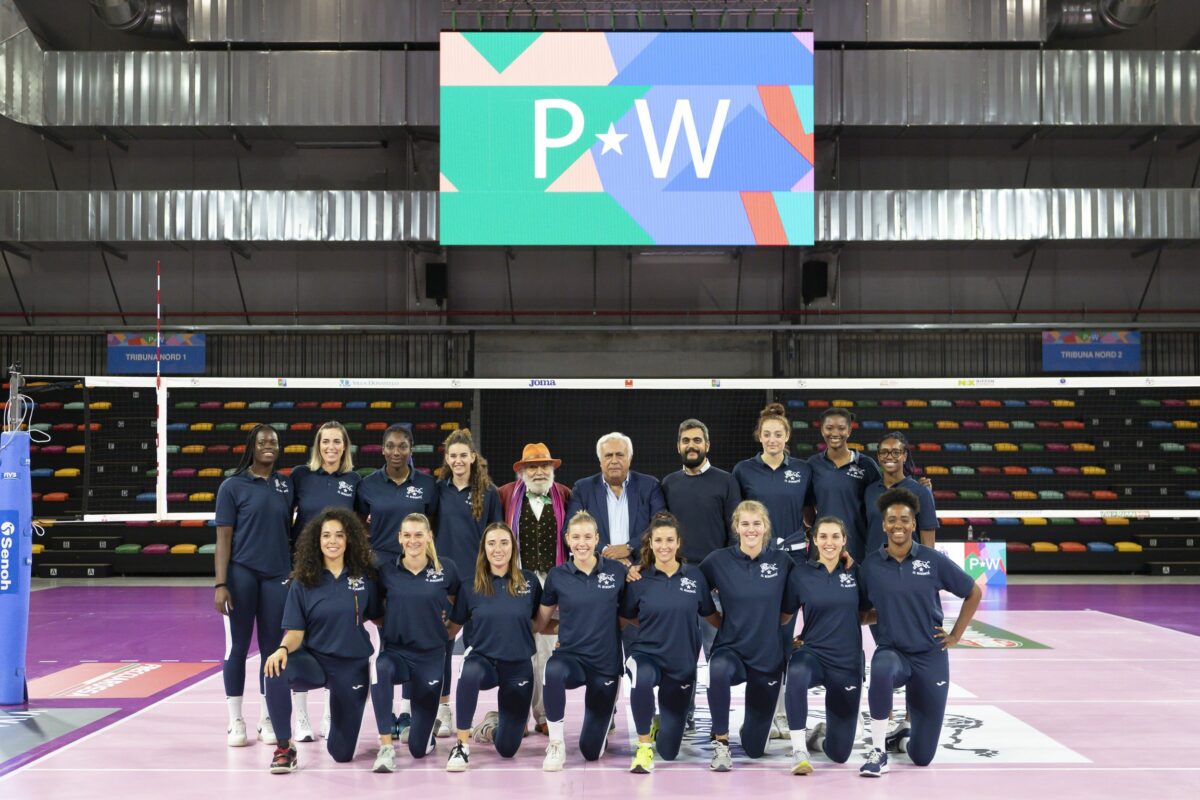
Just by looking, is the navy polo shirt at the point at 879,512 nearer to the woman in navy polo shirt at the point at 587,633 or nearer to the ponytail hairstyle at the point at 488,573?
the woman in navy polo shirt at the point at 587,633

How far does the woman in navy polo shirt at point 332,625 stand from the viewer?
19.2 ft

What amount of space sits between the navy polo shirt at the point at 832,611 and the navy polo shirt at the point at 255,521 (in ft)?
10.1

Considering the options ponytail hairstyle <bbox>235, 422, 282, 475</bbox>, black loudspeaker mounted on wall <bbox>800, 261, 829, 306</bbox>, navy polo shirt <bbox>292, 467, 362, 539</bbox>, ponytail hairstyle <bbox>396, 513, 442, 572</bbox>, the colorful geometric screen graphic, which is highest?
the colorful geometric screen graphic

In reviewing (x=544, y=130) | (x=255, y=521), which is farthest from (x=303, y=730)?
(x=544, y=130)

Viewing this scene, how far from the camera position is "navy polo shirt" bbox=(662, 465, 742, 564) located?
22.0 feet

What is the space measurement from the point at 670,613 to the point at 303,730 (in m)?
2.38

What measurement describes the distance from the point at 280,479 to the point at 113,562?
11964 millimetres

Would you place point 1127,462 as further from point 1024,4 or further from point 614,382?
point 614,382

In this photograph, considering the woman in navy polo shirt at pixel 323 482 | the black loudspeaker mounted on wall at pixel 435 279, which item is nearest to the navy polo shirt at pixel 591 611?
the woman in navy polo shirt at pixel 323 482

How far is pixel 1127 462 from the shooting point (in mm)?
17484

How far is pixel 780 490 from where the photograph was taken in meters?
6.71

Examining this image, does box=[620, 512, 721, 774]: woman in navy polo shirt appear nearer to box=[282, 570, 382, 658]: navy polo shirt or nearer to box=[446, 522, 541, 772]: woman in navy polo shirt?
box=[446, 522, 541, 772]: woman in navy polo shirt

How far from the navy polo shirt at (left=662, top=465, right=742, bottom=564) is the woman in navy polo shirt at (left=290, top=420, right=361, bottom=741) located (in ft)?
6.63

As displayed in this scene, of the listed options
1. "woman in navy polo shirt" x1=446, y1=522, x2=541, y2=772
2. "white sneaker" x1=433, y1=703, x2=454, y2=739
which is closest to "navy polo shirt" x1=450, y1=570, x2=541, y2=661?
"woman in navy polo shirt" x1=446, y1=522, x2=541, y2=772
